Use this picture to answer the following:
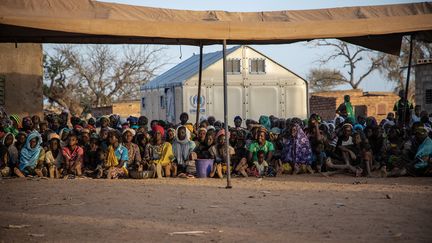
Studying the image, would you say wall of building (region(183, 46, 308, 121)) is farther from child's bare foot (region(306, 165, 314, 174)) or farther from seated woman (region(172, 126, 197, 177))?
child's bare foot (region(306, 165, 314, 174))

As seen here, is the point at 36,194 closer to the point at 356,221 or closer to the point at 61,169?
the point at 61,169

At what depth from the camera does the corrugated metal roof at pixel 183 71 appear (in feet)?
→ 74.2

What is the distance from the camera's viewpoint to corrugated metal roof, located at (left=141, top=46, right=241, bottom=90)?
74.2 feet

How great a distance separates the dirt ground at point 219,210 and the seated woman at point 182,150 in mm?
1021

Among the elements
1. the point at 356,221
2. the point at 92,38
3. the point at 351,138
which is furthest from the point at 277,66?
the point at 356,221

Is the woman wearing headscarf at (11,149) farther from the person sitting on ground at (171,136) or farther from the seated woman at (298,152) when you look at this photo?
the seated woman at (298,152)

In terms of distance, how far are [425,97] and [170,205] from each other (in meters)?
21.0

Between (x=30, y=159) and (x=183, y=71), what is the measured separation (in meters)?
12.7

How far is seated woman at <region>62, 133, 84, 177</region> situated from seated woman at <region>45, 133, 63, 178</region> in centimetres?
12

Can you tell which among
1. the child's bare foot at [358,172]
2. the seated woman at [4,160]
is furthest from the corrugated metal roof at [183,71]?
the child's bare foot at [358,172]

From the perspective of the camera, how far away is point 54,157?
12.1 metres

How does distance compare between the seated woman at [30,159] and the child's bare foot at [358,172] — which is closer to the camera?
the child's bare foot at [358,172]

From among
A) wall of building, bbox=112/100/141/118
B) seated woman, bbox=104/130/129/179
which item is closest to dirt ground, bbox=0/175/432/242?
seated woman, bbox=104/130/129/179

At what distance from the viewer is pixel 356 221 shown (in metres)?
6.75
